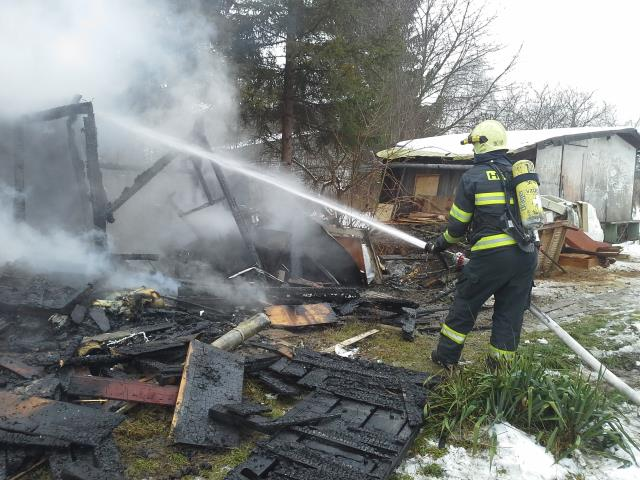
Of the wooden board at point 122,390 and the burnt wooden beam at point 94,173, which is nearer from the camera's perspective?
the wooden board at point 122,390

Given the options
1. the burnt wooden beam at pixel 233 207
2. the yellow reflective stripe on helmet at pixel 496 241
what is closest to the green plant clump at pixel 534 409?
the yellow reflective stripe on helmet at pixel 496 241

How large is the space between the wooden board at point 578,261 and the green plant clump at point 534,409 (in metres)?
7.02

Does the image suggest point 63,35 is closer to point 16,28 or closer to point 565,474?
point 16,28

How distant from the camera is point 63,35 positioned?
255 inches

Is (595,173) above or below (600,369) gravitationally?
above

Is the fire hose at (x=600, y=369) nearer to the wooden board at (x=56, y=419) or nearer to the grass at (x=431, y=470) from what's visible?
the grass at (x=431, y=470)

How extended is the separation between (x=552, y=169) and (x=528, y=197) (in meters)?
10.1

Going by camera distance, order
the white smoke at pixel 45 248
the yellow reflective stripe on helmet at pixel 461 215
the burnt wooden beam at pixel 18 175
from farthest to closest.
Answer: the burnt wooden beam at pixel 18 175 < the white smoke at pixel 45 248 < the yellow reflective stripe on helmet at pixel 461 215

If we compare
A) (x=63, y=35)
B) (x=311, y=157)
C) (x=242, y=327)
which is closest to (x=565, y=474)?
(x=242, y=327)

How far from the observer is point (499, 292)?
A: 13.1ft

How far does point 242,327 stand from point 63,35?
513cm

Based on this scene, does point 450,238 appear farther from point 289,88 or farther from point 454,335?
point 289,88

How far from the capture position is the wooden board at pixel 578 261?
968cm

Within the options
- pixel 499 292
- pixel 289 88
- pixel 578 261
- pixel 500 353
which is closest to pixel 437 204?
pixel 578 261
